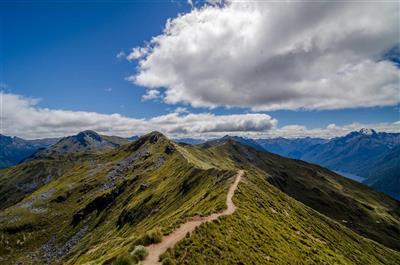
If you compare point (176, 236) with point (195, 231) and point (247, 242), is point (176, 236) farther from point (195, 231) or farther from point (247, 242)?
point (247, 242)

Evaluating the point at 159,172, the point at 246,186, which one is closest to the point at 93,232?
the point at 159,172

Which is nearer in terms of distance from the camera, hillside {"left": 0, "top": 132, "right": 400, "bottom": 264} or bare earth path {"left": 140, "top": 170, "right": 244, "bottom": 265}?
bare earth path {"left": 140, "top": 170, "right": 244, "bottom": 265}

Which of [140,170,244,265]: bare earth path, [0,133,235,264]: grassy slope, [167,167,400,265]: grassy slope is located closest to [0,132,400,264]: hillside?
[167,167,400,265]: grassy slope

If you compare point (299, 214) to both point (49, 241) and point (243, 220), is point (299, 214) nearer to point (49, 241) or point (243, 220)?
point (243, 220)

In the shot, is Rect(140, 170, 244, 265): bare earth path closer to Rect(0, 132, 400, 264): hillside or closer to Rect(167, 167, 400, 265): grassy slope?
Rect(0, 132, 400, 264): hillside

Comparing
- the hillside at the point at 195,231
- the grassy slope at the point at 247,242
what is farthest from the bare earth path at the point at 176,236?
the grassy slope at the point at 247,242

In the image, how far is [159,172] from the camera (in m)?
171

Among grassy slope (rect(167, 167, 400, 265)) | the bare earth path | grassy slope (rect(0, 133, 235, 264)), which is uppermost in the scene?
the bare earth path

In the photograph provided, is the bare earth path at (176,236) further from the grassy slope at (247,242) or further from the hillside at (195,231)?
the grassy slope at (247,242)

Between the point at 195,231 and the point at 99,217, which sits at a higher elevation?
the point at 195,231

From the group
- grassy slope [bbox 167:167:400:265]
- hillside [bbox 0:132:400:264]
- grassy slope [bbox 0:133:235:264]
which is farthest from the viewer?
grassy slope [bbox 0:133:235:264]

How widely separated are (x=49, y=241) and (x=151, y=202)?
8485cm

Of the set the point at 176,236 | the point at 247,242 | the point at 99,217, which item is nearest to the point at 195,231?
the point at 176,236

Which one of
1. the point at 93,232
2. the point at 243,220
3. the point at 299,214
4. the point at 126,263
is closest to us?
the point at 126,263
